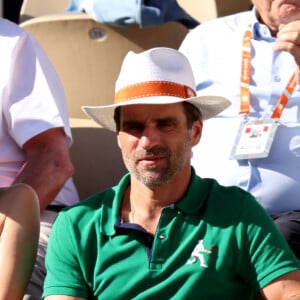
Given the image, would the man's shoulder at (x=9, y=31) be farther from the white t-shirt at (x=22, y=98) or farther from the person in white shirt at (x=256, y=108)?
the person in white shirt at (x=256, y=108)

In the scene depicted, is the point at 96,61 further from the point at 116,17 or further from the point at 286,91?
the point at 286,91

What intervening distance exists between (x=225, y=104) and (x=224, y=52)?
0.94 meters

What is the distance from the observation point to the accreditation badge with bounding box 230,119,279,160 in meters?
3.15

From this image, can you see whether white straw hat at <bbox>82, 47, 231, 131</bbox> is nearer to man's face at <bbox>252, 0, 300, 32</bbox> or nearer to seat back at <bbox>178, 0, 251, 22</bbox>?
man's face at <bbox>252, 0, 300, 32</bbox>

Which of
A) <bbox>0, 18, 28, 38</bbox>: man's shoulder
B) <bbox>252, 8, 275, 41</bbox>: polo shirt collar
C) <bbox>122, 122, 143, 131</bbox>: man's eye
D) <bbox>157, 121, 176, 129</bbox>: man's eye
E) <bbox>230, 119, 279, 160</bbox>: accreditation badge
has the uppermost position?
<bbox>157, 121, 176, 129</bbox>: man's eye

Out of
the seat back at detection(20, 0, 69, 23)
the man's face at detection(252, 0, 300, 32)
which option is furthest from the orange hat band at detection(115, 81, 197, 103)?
the seat back at detection(20, 0, 69, 23)

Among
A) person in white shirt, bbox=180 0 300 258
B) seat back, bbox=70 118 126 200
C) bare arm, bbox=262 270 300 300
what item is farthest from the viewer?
seat back, bbox=70 118 126 200

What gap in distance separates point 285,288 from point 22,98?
1356mm

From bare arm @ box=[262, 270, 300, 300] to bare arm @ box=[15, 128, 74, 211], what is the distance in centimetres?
110

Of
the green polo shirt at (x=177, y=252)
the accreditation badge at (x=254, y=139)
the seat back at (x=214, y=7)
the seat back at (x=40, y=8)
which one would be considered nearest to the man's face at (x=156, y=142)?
the green polo shirt at (x=177, y=252)

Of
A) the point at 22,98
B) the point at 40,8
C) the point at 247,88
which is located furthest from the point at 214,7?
the point at 22,98

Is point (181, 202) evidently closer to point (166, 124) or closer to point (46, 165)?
point (166, 124)

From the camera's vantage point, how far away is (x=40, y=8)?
16.0 ft

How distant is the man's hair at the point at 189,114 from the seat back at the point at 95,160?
3.53 feet
